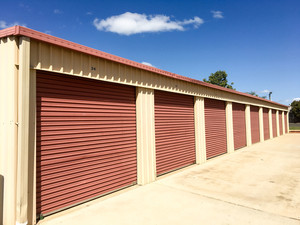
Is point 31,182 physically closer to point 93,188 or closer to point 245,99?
point 93,188

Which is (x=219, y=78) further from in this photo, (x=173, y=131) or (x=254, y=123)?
(x=173, y=131)

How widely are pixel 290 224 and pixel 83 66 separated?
565cm

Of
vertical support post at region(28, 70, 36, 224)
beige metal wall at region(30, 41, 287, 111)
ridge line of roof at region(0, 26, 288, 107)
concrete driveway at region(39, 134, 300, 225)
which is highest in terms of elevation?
ridge line of roof at region(0, 26, 288, 107)

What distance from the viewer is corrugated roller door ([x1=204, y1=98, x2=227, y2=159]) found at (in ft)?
34.4

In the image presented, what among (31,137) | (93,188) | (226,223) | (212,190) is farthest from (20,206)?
(212,190)

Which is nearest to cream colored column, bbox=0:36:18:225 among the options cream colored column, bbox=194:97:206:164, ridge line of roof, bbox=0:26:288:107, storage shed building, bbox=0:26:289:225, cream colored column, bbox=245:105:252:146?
storage shed building, bbox=0:26:289:225

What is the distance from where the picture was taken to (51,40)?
423 centimetres

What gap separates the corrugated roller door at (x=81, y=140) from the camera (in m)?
4.39

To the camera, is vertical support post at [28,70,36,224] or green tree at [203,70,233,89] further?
green tree at [203,70,233,89]

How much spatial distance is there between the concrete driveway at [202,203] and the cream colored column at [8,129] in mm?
828

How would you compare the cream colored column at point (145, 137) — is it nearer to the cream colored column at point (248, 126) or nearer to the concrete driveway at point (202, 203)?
the concrete driveway at point (202, 203)

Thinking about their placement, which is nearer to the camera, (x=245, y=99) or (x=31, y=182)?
(x=31, y=182)

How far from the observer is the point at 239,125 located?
1420cm

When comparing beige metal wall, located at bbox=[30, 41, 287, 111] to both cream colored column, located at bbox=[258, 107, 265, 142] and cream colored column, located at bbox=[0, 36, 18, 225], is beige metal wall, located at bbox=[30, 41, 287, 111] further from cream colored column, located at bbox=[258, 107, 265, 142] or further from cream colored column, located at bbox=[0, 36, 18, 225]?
cream colored column, located at bbox=[258, 107, 265, 142]
